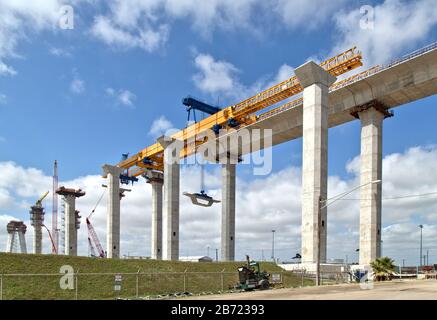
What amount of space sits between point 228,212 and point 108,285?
3670 centimetres

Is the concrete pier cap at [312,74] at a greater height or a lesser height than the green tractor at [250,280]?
greater

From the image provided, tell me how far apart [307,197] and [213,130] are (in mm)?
23155

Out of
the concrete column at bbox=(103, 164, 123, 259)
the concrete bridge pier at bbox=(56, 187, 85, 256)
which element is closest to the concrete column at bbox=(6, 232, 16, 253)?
the concrete bridge pier at bbox=(56, 187, 85, 256)

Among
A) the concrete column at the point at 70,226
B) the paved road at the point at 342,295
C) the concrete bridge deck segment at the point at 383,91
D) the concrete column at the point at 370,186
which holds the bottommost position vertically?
the concrete column at the point at 70,226

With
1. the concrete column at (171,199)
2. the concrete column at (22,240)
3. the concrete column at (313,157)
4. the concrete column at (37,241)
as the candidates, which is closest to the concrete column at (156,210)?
the concrete column at (171,199)

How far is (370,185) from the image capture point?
1759 inches

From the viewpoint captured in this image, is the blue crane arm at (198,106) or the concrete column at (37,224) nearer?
the blue crane arm at (198,106)

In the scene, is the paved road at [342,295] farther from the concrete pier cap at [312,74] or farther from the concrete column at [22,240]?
the concrete column at [22,240]

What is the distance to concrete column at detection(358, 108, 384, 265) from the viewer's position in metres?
43.9

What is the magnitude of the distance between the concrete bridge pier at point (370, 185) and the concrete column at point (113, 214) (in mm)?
49882

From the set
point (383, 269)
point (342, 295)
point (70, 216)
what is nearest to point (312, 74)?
point (383, 269)

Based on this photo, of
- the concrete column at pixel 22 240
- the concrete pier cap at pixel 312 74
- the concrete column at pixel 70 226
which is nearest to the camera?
the concrete pier cap at pixel 312 74

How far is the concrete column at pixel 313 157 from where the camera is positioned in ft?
133
